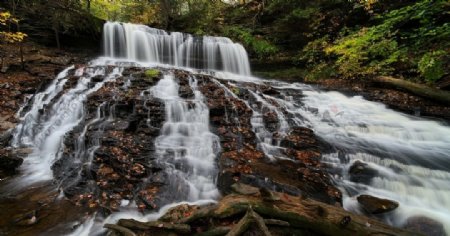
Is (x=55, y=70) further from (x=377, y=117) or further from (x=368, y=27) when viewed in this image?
(x=368, y=27)

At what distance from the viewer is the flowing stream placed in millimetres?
5520

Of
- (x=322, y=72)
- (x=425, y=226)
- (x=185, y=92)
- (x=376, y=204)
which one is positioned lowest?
(x=425, y=226)

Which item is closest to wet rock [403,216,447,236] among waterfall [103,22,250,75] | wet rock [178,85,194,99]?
wet rock [178,85,194,99]

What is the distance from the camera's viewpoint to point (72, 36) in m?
13.8

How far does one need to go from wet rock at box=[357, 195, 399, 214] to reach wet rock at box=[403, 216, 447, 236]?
0.33 meters

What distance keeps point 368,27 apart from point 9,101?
1485cm

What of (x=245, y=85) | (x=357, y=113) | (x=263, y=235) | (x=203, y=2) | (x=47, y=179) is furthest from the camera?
(x=203, y=2)

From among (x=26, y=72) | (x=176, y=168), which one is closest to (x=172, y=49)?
(x=26, y=72)

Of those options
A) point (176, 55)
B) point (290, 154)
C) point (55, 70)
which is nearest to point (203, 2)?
point (176, 55)

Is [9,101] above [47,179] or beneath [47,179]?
above

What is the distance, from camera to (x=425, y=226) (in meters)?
4.56

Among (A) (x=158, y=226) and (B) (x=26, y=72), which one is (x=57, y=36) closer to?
(B) (x=26, y=72)

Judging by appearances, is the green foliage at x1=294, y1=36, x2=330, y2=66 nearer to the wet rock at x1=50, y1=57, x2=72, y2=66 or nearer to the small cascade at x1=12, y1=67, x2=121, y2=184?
the small cascade at x1=12, y1=67, x2=121, y2=184

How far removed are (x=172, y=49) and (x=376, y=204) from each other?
518 inches
